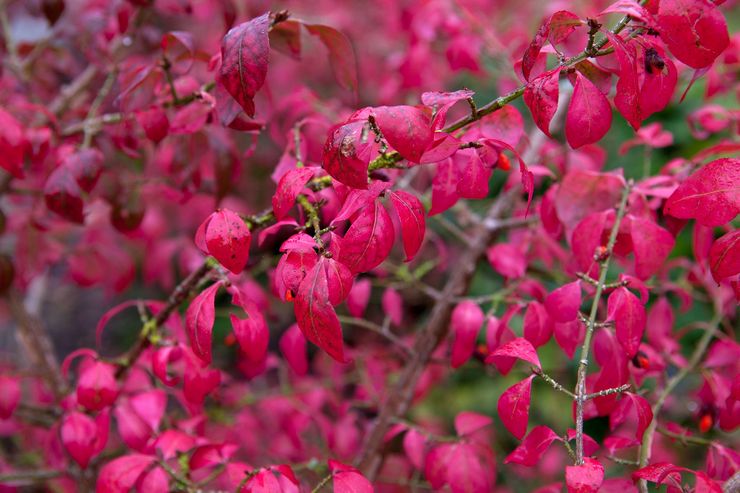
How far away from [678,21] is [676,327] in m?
1.17

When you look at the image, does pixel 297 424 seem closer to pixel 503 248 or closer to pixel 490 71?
pixel 503 248

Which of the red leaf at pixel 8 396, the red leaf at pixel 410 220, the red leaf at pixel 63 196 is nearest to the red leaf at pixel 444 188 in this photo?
the red leaf at pixel 410 220

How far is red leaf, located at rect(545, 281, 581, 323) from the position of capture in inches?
33.9

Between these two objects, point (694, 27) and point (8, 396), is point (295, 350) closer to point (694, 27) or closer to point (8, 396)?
point (8, 396)

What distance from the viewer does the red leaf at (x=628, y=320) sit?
0.81 meters

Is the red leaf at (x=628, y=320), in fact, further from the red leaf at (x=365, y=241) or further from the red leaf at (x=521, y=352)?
the red leaf at (x=365, y=241)

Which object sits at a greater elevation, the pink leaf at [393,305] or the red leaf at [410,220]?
the red leaf at [410,220]

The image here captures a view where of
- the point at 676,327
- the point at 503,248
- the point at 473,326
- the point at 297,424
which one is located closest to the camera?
the point at 473,326

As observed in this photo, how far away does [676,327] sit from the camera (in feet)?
5.43

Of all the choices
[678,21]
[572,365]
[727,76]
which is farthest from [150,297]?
[678,21]

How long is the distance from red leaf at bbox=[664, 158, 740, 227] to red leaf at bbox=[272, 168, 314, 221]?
1.40ft

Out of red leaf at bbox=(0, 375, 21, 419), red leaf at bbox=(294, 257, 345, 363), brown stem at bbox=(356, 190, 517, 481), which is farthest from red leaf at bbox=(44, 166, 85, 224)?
brown stem at bbox=(356, 190, 517, 481)

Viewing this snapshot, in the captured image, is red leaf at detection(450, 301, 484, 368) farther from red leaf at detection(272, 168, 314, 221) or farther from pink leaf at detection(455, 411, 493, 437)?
red leaf at detection(272, 168, 314, 221)

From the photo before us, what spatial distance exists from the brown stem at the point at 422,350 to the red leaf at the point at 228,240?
1.89ft
